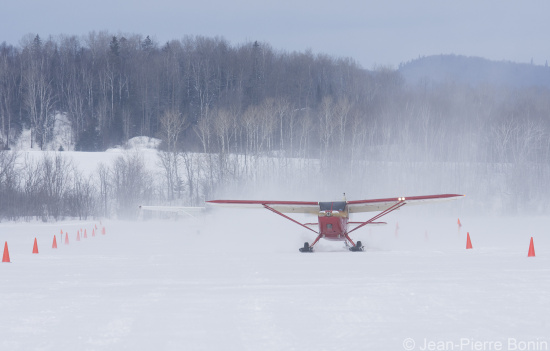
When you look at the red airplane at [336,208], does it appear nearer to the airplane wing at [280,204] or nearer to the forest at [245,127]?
the airplane wing at [280,204]

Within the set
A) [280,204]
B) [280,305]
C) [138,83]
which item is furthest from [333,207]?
[138,83]

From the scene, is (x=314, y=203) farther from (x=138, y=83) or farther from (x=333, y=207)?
(x=138, y=83)

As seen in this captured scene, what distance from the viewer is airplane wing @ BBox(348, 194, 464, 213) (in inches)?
748

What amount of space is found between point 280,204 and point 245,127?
4282 centimetres

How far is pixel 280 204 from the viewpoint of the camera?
Result: 20.1 meters

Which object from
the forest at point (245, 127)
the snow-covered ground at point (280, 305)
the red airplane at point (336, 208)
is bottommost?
the snow-covered ground at point (280, 305)

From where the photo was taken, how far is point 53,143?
71.4 meters

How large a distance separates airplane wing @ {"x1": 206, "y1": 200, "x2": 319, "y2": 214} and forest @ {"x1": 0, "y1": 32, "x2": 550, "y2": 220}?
30650mm

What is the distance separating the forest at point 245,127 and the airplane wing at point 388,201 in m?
32.2

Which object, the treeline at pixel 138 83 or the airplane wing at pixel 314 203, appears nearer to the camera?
the airplane wing at pixel 314 203

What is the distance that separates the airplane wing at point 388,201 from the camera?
19.0m

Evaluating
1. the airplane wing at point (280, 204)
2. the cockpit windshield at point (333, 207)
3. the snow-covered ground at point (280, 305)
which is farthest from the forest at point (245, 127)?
the snow-covered ground at point (280, 305)

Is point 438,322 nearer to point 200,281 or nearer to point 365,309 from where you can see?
point 365,309

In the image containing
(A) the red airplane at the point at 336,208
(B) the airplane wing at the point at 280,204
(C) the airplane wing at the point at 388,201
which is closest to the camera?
(A) the red airplane at the point at 336,208
